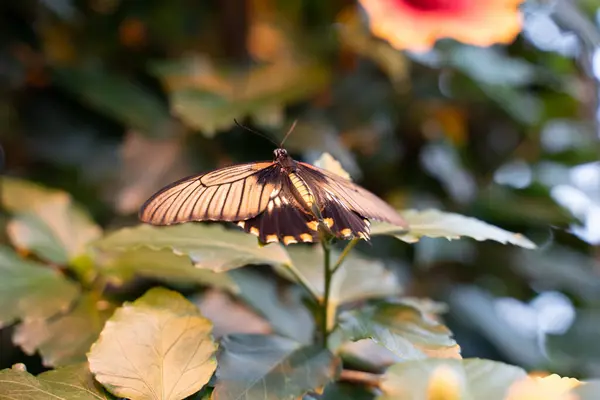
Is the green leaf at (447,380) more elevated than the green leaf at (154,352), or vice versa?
the green leaf at (447,380)

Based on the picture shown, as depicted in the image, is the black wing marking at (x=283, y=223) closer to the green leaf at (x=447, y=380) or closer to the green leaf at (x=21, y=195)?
the green leaf at (x=447, y=380)

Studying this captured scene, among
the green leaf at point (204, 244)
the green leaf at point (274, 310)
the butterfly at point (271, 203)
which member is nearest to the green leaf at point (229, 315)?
the green leaf at point (274, 310)

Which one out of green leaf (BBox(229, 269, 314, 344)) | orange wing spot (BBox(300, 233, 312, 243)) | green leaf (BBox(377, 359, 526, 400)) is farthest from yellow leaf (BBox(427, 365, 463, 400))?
green leaf (BBox(229, 269, 314, 344))

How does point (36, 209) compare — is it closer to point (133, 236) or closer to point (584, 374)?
point (133, 236)

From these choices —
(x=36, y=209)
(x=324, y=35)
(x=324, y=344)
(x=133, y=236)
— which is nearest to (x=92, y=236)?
(x=36, y=209)

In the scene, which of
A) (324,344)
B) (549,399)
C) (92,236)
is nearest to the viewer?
(549,399)

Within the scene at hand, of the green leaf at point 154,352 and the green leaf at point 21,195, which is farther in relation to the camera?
the green leaf at point 21,195
